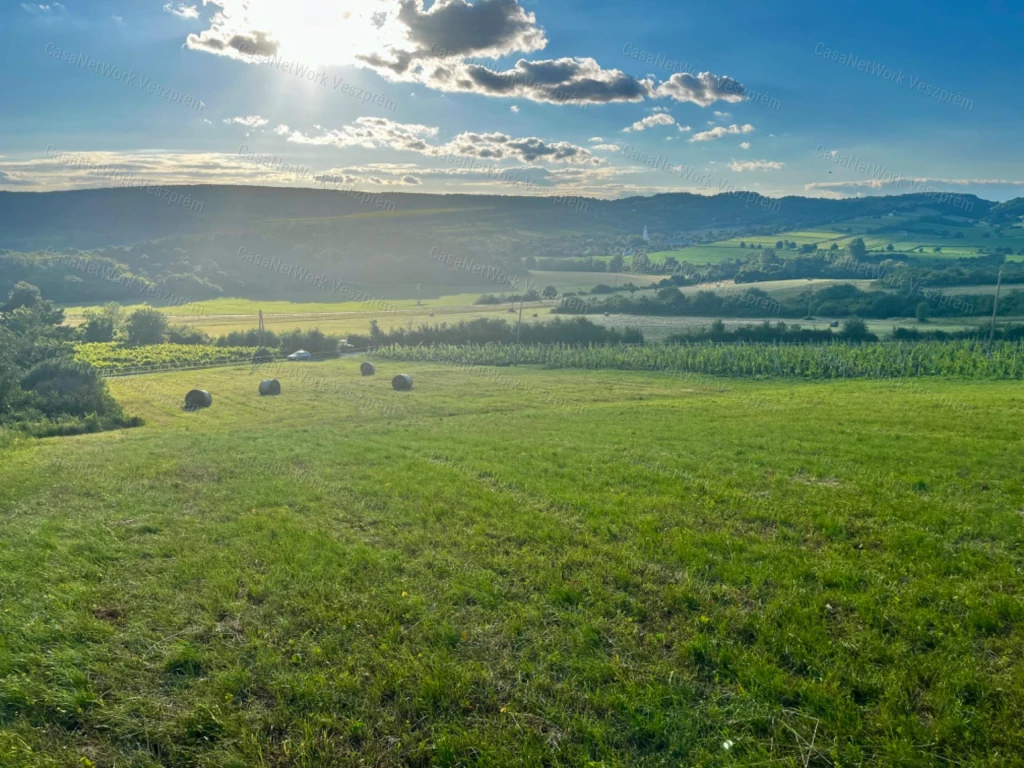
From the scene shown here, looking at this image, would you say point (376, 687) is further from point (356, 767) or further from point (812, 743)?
point (812, 743)

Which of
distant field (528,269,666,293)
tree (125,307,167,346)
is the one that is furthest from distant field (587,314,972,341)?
tree (125,307,167,346)

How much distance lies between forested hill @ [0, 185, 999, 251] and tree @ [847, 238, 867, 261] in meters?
39.2

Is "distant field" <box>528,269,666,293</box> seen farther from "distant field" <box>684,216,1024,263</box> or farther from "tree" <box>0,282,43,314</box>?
"tree" <box>0,282,43,314</box>

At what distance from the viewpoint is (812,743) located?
4.88 meters

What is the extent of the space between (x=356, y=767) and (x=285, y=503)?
7.21 m

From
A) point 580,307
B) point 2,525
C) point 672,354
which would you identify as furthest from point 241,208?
point 2,525

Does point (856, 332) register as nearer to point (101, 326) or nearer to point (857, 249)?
point (857, 249)

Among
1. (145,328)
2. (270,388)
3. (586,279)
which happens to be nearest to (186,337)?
(145,328)

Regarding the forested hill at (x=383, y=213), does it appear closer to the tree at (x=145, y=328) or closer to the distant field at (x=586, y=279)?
the distant field at (x=586, y=279)

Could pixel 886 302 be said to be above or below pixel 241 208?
below

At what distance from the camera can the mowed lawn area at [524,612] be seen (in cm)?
507

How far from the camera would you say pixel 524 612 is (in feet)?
22.6

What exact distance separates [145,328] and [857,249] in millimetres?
123956

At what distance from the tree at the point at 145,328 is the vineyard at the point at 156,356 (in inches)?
132
